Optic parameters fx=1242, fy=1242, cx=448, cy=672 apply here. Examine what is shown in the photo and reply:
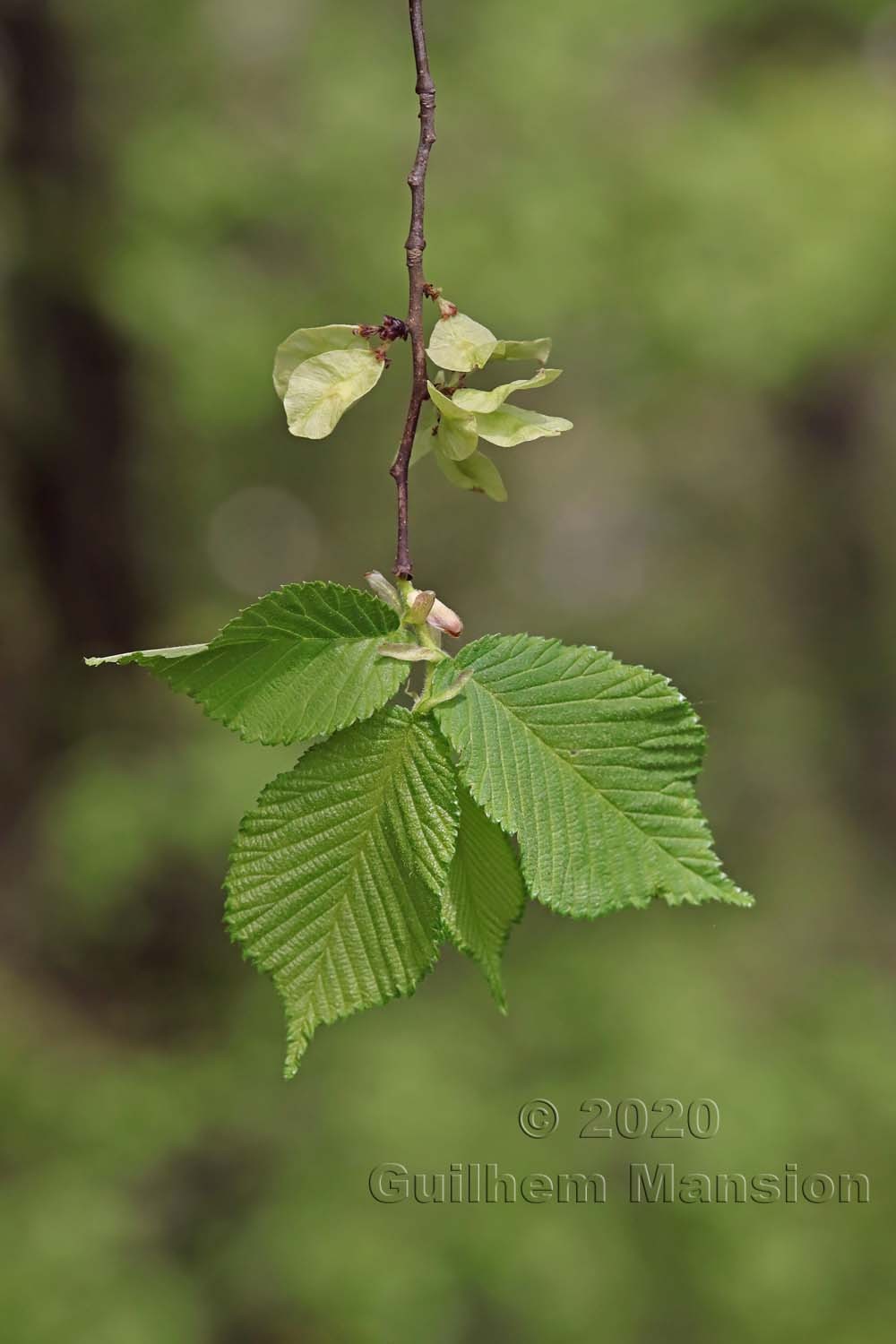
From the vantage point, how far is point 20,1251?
2818 mm

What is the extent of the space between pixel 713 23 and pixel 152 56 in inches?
67.1

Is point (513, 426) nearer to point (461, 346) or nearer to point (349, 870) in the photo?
point (461, 346)

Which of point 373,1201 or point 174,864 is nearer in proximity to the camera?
point 373,1201

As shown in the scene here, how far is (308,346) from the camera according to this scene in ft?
2.15

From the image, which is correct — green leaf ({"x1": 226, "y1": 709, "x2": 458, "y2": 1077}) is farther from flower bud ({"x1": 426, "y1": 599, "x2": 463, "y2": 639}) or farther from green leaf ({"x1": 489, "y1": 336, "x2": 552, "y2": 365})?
green leaf ({"x1": 489, "y1": 336, "x2": 552, "y2": 365})

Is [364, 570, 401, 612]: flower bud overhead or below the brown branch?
below

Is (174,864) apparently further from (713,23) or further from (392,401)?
(713,23)

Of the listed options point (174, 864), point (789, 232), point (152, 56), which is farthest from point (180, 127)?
point (174, 864)

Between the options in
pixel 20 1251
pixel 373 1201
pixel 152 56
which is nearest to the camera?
pixel 20 1251

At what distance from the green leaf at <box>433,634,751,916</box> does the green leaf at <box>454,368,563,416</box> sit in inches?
4.6

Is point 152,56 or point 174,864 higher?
point 152,56

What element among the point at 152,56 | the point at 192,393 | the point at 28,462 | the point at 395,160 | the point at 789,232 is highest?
the point at 152,56

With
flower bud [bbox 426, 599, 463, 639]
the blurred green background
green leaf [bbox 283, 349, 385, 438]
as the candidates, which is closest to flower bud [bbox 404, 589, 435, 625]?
flower bud [bbox 426, 599, 463, 639]

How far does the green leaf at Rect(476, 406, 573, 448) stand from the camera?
0.62m
